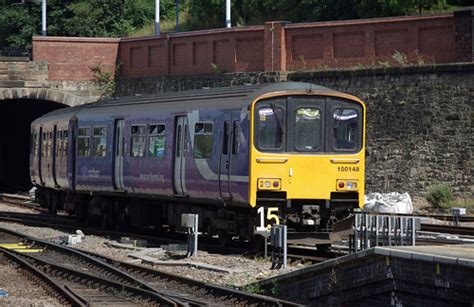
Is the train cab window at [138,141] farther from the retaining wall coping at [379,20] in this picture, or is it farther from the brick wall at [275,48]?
the retaining wall coping at [379,20]

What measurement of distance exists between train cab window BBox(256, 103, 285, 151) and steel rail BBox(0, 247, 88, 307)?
4.58 m

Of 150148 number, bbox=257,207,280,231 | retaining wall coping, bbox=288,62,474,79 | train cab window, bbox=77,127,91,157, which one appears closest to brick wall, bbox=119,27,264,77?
retaining wall coping, bbox=288,62,474,79

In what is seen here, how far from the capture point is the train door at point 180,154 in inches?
908

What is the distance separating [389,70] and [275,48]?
5.31m

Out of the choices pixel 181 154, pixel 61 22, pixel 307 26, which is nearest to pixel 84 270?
pixel 181 154

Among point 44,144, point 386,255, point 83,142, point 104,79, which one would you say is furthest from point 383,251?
point 104,79

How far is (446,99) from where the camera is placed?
33.2 m

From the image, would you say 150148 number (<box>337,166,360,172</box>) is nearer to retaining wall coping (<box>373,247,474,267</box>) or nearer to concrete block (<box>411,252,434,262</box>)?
retaining wall coping (<box>373,247,474,267</box>)

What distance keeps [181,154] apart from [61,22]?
45.2 meters

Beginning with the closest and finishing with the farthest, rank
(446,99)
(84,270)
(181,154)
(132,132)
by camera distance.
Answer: (84,270) → (181,154) → (132,132) → (446,99)

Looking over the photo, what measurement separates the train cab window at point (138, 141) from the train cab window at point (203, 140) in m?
2.99

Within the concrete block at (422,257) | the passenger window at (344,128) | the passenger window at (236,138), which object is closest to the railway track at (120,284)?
the concrete block at (422,257)

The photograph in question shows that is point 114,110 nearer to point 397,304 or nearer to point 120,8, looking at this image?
point 397,304

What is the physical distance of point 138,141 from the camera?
25.7 m
